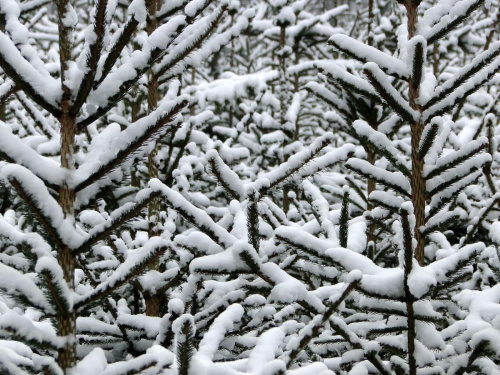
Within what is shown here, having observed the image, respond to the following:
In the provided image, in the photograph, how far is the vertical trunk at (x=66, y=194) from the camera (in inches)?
62.0

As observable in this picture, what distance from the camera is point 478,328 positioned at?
6.23 feet

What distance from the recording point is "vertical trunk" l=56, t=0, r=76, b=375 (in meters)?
1.58

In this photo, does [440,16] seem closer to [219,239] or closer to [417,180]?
[417,180]

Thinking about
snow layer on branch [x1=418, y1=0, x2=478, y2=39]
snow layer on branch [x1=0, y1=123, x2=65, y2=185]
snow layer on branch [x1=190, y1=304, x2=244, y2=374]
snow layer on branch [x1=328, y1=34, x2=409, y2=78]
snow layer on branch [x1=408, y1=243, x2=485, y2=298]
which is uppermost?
snow layer on branch [x1=418, y1=0, x2=478, y2=39]

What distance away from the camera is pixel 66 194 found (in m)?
1.65

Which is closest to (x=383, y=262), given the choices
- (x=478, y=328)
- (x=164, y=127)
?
(x=478, y=328)

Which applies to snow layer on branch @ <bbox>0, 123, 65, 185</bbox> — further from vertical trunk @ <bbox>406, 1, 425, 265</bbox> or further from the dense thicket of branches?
vertical trunk @ <bbox>406, 1, 425, 265</bbox>

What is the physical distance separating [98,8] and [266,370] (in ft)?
3.80

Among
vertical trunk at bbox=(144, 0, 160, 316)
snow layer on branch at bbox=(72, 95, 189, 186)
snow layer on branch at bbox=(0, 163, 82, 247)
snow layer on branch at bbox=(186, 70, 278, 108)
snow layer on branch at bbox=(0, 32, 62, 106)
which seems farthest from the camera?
snow layer on branch at bbox=(186, 70, 278, 108)

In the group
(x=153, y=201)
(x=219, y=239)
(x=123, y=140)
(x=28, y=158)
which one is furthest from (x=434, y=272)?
(x=153, y=201)

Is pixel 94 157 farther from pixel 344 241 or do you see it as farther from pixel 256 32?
pixel 256 32

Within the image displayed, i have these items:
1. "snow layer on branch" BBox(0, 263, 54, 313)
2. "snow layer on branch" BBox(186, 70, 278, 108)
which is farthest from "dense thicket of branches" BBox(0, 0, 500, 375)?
"snow layer on branch" BBox(186, 70, 278, 108)

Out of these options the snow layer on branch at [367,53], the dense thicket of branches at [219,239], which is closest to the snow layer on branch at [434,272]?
the dense thicket of branches at [219,239]

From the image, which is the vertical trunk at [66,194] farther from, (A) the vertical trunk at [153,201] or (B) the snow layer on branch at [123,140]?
(A) the vertical trunk at [153,201]
